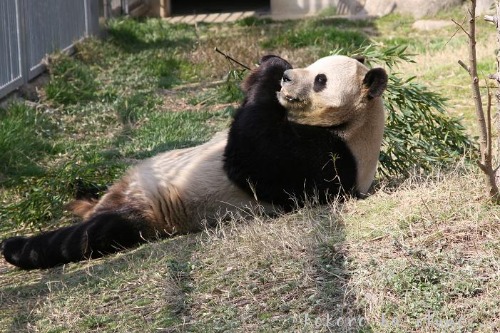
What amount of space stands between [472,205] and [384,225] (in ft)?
1.57

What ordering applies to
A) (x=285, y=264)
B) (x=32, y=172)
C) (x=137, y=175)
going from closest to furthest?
(x=285, y=264) → (x=137, y=175) → (x=32, y=172)

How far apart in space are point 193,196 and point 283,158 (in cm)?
72

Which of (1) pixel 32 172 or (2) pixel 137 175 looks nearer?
(2) pixel 137 175

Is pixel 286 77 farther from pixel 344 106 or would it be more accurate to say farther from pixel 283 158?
pixel 283 158

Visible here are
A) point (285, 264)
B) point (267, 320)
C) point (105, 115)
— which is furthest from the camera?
point (105, 115)

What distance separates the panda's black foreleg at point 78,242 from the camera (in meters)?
5.43

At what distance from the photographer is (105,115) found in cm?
935

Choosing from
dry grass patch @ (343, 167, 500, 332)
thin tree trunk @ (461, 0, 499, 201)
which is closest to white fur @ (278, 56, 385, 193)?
dry grass patch @ (343, 167, 500, 332)

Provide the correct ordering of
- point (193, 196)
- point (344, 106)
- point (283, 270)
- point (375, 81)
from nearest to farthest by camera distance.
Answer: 1. point (283, 270)
2. point (375, 81)
3. point (344, 106)
4. point (193, 196)

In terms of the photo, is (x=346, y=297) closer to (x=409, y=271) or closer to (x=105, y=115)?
(x=409, y=271)

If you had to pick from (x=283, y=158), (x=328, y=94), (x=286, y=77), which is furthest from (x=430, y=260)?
(x=286, y=77)

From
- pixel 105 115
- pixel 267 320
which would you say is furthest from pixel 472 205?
pixel 105 115

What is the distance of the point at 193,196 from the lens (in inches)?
223

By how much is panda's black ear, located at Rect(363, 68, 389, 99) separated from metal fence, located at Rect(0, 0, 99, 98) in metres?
4.95
